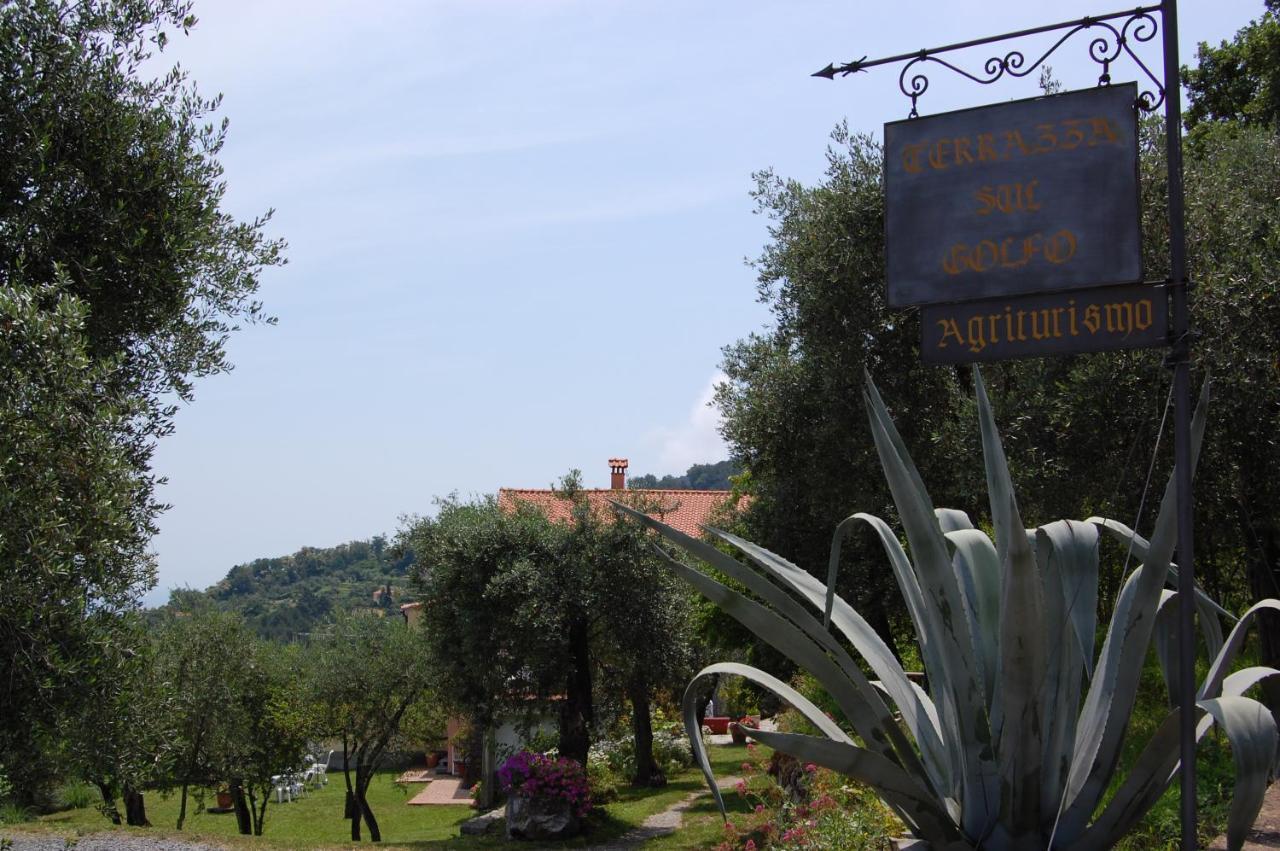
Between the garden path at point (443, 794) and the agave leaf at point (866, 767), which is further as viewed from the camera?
the garden path at point (443, 794)

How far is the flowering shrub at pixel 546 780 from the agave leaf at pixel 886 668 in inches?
442

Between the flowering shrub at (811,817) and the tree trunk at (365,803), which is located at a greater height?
the flowering shrub at (811,817)

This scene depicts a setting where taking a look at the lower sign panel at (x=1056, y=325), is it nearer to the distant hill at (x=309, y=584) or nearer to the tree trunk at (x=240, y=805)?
the tree trunk at (x=240, y=805)

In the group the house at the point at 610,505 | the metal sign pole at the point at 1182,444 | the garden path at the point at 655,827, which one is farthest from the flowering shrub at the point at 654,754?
the metal sign pole at the point at 1182,444

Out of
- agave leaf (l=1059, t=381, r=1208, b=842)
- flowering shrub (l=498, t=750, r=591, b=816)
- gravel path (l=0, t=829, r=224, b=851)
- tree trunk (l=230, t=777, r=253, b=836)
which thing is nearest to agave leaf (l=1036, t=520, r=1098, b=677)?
agave leaf (l=1059, t=381, r=1208, b=842)

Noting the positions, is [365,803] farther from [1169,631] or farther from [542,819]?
[1169,631]

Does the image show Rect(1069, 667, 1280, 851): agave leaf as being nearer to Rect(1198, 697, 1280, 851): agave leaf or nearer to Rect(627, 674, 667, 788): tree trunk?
Rect(1198, 697, 1280, 851): agave leaf

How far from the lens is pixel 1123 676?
16.5ft

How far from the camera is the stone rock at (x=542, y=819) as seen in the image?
1614cm

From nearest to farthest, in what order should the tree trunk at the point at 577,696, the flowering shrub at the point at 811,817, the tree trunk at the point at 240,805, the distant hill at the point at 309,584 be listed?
the flowering shrub at the point at 811,817, the tree trunk at the point at 577,696, the tree trunk at the point at 240,805, the distant hill at the point at 309,584

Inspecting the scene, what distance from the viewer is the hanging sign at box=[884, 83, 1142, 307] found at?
4750 millimetres

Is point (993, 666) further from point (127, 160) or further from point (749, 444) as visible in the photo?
point (749, 444)

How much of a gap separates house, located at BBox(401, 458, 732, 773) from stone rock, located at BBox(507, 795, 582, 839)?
1451mm

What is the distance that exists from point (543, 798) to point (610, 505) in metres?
6.12
